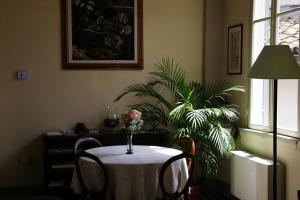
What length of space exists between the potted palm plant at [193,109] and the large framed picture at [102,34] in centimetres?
37

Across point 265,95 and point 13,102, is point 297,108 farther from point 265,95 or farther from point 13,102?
point 13,102

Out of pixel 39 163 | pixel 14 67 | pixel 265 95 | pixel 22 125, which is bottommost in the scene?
pixel 39 163

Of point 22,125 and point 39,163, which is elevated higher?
point 22,125

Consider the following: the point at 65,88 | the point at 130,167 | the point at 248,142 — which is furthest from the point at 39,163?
the point at 248,142

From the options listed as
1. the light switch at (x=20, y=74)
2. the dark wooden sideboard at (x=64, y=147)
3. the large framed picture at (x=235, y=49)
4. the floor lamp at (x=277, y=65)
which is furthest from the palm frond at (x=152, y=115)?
the floor lamp at (x=277, y=65)

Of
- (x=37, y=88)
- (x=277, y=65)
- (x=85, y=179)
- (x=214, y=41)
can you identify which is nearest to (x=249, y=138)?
(x=214, y=41)

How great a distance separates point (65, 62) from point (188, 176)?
2263 millimetres

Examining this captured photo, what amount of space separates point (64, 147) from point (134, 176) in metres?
1.78

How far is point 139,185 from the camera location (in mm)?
3561

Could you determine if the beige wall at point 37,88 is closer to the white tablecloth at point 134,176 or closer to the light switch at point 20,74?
the light switch at point 20,74

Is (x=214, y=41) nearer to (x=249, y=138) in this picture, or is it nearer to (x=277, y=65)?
(x=249, y=138)

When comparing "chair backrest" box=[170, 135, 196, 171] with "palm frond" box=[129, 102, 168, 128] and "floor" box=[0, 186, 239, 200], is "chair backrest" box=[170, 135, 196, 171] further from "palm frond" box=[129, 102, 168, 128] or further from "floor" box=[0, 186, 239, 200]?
"floor" box=[0, 186, 239, 200]

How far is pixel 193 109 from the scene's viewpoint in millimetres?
4957

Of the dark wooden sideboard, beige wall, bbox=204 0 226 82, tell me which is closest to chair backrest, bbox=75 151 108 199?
the dark wooden sideboard
